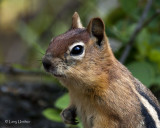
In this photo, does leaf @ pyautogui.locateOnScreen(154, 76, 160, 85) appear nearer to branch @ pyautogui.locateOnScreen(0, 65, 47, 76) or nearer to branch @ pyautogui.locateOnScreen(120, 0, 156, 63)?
branch @ pyautogui.locateOnScreen(120, 0, 156, 63)

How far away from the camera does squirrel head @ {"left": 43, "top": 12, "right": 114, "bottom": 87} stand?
2350 millimetres

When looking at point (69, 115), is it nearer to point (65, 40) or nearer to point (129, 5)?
point (65, 40)

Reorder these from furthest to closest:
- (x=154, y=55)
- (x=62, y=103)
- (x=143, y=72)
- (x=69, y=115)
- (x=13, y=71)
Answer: (x=13, y=71)
(x=154, y=55)
(x=143, y=72)
(x=62, y=103)
(x=69, y=115)

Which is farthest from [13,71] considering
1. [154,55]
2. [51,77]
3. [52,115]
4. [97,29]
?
[97,29]

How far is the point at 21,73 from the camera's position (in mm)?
4047

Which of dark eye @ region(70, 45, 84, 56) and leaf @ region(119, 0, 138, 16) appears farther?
leaf @ region(119, 0, 138, 16)

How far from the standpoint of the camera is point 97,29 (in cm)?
255

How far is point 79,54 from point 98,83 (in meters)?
0.20

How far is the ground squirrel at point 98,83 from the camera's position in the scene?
2.40 m

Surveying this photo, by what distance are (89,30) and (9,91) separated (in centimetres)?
157

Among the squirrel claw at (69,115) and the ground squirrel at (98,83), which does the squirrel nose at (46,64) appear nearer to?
the ground squirrel at (98,83)

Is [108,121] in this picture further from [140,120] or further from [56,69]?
[56,69]

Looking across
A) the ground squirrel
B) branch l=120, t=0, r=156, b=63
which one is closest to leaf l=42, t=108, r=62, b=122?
the ground squirrel

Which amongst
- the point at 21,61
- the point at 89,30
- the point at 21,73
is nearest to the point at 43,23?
the point at 21,61
